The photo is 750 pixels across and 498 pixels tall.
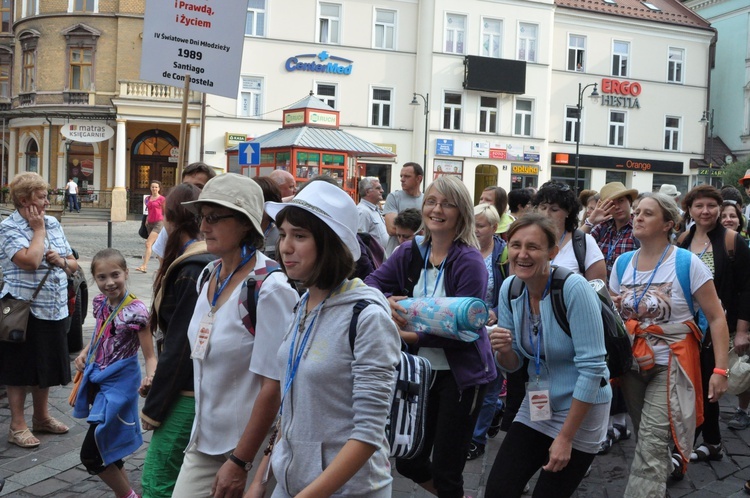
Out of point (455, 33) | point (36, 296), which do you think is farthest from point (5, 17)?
point (36, 296)

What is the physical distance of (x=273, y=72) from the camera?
34.4m

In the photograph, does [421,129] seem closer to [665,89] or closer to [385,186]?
[385,186]

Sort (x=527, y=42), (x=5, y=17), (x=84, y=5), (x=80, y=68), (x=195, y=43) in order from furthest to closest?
(x=5, y=17) < (x=80, y=68) < (x=84, y=5) < (x=527, y=42) < (x=195, y=43)

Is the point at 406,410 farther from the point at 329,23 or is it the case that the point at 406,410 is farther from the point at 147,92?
the point at 147,92

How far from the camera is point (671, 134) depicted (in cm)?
4072

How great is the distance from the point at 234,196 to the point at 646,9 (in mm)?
42076

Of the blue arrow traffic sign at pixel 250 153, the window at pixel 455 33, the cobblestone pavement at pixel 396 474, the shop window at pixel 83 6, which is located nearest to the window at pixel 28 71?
the shop window at pixel 83 6

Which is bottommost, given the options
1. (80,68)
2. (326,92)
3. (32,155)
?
(32,155)

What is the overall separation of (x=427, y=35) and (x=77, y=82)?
17087mm

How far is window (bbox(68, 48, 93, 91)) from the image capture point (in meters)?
38.3

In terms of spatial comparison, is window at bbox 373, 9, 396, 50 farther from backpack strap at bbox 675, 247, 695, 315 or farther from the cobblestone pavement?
backpack strap at bbox 675, 247, 695, 315

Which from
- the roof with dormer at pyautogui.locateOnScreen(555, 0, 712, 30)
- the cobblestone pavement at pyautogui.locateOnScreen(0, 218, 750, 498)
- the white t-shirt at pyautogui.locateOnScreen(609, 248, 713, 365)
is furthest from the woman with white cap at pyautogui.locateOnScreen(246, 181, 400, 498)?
the roof with dormer at pyautogui.locateOnScreen(555, 0, 712, 30)

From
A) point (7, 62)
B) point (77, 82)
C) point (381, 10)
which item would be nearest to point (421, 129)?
point (381, 10)

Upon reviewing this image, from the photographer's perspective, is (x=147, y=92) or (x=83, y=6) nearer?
(x=147, y=92)
